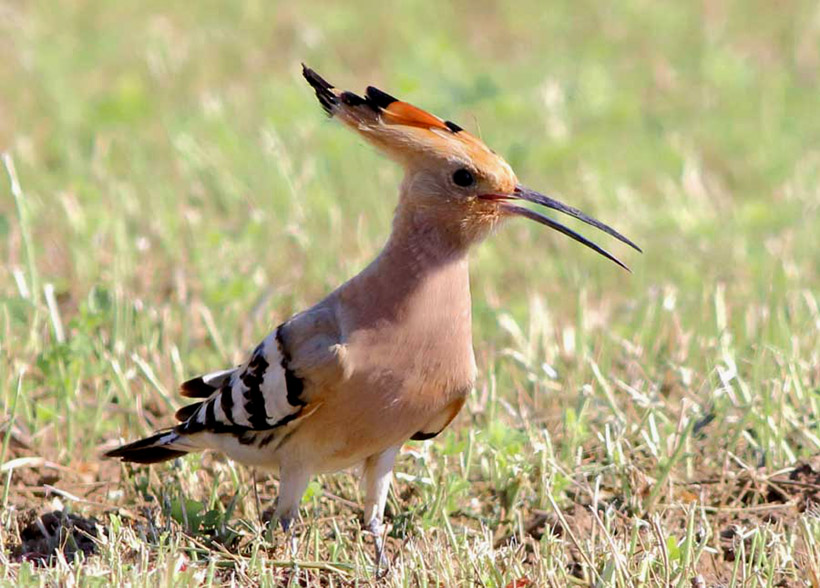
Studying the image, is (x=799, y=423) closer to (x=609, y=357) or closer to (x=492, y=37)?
(x=609, y=357)

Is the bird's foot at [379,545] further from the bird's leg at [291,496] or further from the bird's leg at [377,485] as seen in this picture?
the bird's leg at [291,496]

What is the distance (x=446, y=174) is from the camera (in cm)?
313

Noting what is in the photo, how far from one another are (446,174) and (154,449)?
0.97 metres

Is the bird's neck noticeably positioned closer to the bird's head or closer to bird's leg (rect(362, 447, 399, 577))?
the bird's head

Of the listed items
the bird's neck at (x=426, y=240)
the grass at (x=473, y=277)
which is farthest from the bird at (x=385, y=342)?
the grass at (x=473, y=277)

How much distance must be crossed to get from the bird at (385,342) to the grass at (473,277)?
17 cm

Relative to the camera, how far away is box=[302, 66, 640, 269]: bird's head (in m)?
3.13

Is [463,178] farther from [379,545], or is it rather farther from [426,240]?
[379,545]

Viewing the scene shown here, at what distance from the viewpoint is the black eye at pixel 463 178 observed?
3133mm

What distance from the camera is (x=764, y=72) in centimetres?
714

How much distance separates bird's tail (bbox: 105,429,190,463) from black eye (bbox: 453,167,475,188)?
909 millimetres

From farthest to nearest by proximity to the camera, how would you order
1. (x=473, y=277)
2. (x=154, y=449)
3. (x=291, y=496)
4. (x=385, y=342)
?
(x=473, y=277), (x=154, y=449), (x=291, y=496), (x=385, y=342)

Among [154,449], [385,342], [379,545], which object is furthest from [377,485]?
[154,449]

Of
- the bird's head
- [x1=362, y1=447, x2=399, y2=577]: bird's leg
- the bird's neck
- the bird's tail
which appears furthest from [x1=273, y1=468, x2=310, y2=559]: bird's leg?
the bird's head
